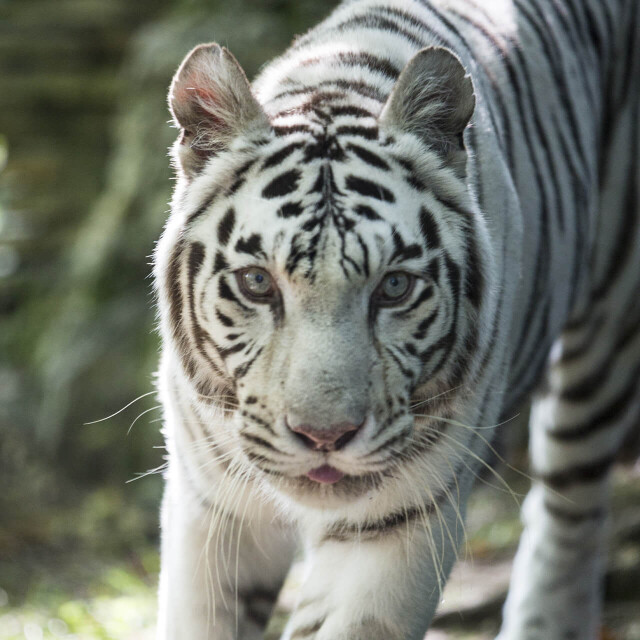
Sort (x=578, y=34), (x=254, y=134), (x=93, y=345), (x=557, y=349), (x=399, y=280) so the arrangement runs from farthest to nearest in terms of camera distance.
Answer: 1. (x=93, y=345)
2. (x=557, y=349)
3. (x=578, y=34)
4. (x=254, y=134)
5. (x=399, y=280)

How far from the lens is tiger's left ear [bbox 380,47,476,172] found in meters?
1.97

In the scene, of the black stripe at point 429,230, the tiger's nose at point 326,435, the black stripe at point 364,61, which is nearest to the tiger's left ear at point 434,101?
the black stripe at point 429,230

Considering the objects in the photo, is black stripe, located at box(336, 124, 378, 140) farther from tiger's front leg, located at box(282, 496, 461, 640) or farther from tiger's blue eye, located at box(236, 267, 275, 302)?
tiger's front leg, located at box(282, 496, 461, 640)

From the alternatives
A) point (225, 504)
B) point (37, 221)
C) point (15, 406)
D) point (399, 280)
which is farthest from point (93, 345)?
point (399, 280)

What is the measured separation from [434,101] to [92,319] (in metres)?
Answer: 4.62

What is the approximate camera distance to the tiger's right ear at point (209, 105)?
1998mm

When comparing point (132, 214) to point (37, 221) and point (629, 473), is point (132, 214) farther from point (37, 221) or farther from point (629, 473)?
point (629, 473)

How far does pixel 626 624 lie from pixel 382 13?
2492mm

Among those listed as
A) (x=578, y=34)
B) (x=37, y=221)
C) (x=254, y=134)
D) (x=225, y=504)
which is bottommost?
(x=225, y=504)

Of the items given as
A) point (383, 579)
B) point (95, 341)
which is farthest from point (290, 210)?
point (95, 341)

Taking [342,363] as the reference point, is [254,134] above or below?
above

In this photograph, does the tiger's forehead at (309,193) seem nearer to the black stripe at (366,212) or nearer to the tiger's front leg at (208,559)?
the black stripe at (366,212)

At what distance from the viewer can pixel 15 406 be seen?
6598mm

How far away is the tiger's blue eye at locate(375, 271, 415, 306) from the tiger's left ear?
302 millimetres
